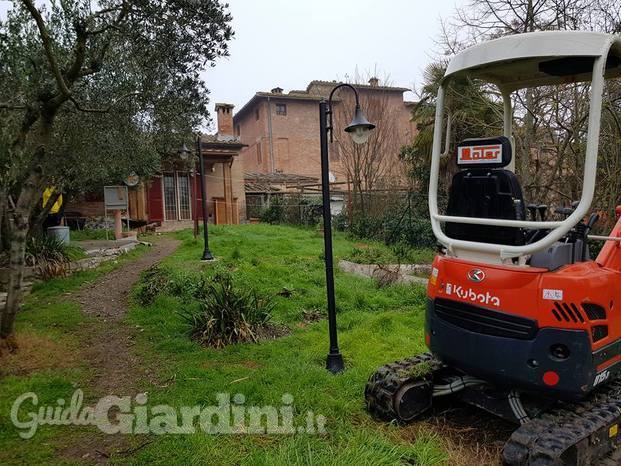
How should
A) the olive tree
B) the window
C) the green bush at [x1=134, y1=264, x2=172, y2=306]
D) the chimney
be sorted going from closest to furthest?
the olive tree → the green bush at [x1=134, y1=264, x2=172, y2=306] → the chimney → the window

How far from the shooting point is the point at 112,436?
3408 mm

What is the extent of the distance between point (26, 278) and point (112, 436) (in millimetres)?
6676

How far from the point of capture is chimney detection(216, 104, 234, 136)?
A: 23.2 m

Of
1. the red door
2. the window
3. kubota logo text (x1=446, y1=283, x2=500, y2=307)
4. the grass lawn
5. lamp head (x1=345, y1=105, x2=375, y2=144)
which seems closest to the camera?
kubota logo text (x1=446, y1=283, x2=500, y2=307)

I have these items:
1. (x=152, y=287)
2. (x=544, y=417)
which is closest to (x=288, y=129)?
(x=152, y=287)

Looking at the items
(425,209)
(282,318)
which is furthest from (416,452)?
(425,209)

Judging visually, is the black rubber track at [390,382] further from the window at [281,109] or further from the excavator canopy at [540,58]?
the window at [281,109]

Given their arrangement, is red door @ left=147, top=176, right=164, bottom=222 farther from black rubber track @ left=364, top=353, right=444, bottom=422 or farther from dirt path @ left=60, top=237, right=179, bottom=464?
black rubber track @ left=364, top=353, right=444, bottom=422

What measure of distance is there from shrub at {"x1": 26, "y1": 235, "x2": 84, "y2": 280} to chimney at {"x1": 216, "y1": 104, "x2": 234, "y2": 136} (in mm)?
13956

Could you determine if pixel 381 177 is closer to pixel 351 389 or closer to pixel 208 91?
pixel 208 91

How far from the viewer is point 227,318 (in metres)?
5.45

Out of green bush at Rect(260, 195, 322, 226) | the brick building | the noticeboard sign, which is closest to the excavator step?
the noticeboard sign

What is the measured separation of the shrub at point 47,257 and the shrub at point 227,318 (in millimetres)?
4815

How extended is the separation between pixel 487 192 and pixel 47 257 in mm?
9285
